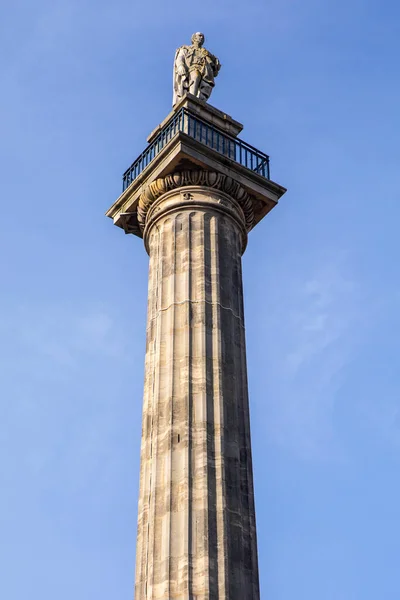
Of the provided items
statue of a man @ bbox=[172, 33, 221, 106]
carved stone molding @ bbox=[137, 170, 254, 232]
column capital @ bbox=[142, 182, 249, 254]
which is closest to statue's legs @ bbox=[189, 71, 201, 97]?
statue of a man @ bbox=[172, 33, 221, 106]

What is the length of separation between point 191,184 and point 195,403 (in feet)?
22.7

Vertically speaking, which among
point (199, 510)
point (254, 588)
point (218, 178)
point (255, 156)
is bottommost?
point (254, 588)

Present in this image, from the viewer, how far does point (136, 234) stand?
93.9 ft

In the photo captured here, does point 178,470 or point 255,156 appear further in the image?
point 255,156

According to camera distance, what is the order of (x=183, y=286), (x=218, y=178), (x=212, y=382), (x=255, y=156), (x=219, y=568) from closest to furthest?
(x=219, y=568) < (x=212, y=382) < (x=183, y=286) < (x=218, y=178) < (x=255, y=156)

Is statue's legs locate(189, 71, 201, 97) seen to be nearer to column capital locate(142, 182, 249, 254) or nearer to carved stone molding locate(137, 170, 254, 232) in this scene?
carved stone molding locate(137, 170, 254, 232)

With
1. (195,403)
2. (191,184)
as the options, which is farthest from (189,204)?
(195,403)

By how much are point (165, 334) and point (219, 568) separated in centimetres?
635

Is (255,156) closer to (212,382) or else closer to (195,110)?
(195,110)

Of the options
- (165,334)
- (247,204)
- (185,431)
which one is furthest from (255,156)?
Result: (185,431)

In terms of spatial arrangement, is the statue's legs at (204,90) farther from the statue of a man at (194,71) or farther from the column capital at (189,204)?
the column capital at (189,204)

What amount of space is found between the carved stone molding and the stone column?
0.03m

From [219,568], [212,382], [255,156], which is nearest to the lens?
[219,568]

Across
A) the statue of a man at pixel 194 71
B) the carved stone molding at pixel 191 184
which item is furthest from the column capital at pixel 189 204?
the statue of a man at pixel 194 71
